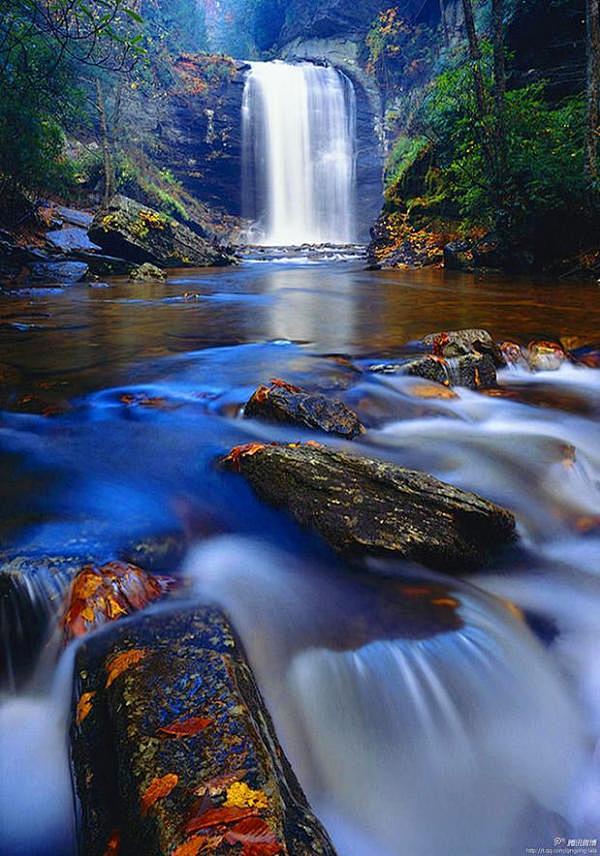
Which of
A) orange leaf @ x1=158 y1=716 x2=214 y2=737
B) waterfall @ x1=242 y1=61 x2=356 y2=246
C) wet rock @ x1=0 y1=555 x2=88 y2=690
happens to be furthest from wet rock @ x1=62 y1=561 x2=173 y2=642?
waterfall @ x1=242 y1=61 x2=356 y2=246

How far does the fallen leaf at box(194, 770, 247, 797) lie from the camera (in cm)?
105

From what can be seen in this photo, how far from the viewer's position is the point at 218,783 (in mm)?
1067

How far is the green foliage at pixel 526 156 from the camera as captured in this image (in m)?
9.90

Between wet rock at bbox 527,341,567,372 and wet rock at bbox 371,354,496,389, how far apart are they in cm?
66

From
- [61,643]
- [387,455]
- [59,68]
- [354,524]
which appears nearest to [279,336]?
[387,455]

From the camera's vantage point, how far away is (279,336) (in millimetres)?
6332

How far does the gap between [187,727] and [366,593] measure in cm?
93

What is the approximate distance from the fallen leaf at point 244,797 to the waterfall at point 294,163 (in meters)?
34.1

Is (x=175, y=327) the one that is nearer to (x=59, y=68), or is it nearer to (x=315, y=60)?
(x=59, y=68)

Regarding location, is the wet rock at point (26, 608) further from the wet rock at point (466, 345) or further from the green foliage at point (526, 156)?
the green foliage at point (526, 156)

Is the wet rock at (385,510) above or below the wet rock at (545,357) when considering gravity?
below

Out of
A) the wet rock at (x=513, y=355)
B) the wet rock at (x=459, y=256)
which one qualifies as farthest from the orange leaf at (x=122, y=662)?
the wet rock at (x=459, y=256)

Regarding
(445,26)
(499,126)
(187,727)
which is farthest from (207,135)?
(187,727)

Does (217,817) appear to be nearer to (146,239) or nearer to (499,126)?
(499,126)
